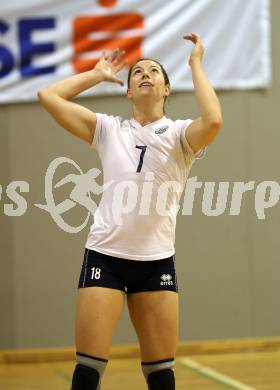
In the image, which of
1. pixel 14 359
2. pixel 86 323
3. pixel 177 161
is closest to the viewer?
pixel 86 323

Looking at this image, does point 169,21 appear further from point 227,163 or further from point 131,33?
point 227,163

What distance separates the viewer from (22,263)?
6262 millimetres

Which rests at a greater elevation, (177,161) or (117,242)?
(177,161)

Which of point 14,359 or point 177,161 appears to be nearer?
point 177,161

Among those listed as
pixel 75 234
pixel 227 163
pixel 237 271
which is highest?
pixel 227 163

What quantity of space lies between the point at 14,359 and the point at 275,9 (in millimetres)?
3914

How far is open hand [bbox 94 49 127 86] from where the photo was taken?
3562 mm

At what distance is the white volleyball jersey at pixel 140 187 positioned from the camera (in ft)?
11.0

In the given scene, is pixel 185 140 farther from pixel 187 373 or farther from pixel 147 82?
pixel 187 373

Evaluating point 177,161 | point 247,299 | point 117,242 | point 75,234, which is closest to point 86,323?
point 117,242

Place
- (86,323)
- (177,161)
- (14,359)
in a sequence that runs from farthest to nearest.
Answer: (14,359) < (177,161) < (86,323)

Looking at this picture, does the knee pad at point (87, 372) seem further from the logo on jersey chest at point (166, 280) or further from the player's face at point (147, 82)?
the player's face at point (147, 82)

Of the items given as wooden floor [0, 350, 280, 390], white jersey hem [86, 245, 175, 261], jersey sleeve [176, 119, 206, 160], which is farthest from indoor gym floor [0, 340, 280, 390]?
jersey sleeve [176, 119, 206, 160]

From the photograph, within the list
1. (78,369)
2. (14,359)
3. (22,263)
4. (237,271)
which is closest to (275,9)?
(237,271)
